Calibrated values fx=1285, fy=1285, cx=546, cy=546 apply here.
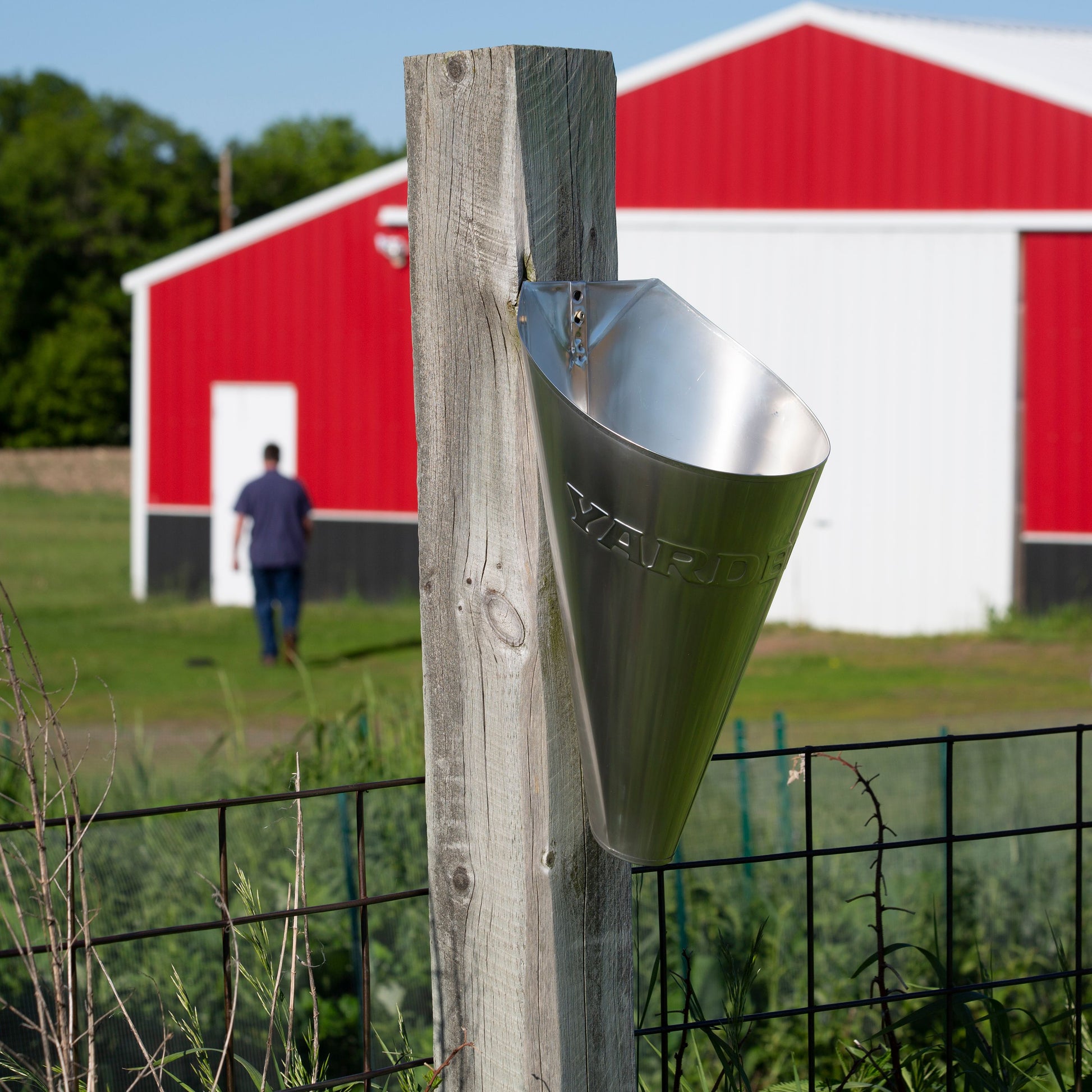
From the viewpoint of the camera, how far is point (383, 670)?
35.6 feet

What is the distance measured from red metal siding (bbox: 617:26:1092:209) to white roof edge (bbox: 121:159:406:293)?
2.71 meters

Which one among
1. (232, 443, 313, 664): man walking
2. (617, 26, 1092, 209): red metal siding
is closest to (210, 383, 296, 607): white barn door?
(232, 443, 313, 664): man walking

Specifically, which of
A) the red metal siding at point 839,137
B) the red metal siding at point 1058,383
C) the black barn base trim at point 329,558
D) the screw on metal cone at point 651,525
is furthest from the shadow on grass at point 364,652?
the screw on metal cone at point 651,525

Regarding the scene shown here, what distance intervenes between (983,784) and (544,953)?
2.79 metres

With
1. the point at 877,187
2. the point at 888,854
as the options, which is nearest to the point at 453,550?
the point at 888,854

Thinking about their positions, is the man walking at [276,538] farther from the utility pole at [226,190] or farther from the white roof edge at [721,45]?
the utility pole at [226,190]

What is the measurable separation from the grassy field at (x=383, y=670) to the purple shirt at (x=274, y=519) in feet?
3.17

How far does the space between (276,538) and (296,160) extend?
5437 cm

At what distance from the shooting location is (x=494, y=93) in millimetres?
A: 1648

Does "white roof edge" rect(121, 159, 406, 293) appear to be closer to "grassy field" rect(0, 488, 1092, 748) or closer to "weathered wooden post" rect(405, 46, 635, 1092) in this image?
"grassy field" rect(0, 488, 1092, 748)

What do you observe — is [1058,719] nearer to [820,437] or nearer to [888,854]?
[888,854]

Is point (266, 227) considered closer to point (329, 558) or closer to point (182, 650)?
point (329, 558)

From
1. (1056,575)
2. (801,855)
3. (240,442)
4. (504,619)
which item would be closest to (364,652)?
(240,442)

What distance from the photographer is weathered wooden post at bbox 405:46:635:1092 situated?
1670mm
